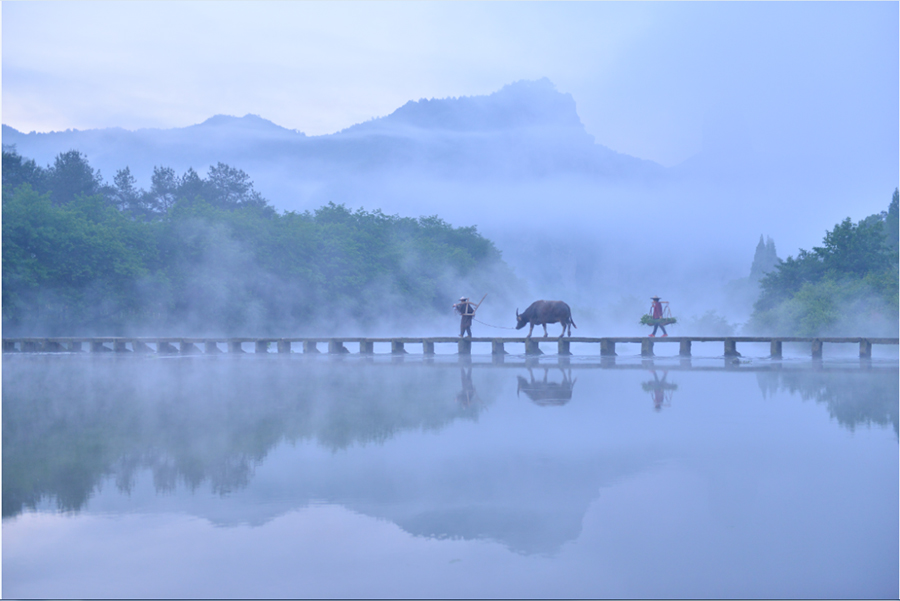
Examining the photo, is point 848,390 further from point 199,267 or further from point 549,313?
point 199,267

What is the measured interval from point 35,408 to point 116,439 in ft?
14.9

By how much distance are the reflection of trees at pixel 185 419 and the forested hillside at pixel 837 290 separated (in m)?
26.1

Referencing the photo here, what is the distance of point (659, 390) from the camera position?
16375 millimetres

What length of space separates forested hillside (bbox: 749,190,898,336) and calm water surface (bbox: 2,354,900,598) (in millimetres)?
25844

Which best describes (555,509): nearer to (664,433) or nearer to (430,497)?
(430,497)

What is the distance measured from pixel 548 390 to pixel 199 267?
114ft

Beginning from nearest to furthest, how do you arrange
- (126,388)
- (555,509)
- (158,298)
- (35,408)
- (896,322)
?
(555,509)
(35,408)
(126,388)
(896,322)
(158,298)

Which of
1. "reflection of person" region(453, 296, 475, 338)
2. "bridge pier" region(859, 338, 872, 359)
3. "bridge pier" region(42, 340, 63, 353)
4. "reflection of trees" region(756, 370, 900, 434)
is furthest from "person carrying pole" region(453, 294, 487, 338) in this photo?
"bridge pier" region(42, 340, 63, 353)

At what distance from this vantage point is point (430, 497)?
7.81m

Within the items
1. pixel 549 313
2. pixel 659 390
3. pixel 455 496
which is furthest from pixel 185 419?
pixel 549 313

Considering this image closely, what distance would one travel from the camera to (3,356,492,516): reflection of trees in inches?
350

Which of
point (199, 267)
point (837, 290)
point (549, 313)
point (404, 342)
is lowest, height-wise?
point (404, 342)

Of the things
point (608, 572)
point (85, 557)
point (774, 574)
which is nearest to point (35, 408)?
point (85, 557)

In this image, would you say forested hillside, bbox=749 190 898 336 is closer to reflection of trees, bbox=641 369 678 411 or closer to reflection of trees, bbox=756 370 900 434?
reflection of trees, bbox=756 370 900 434
